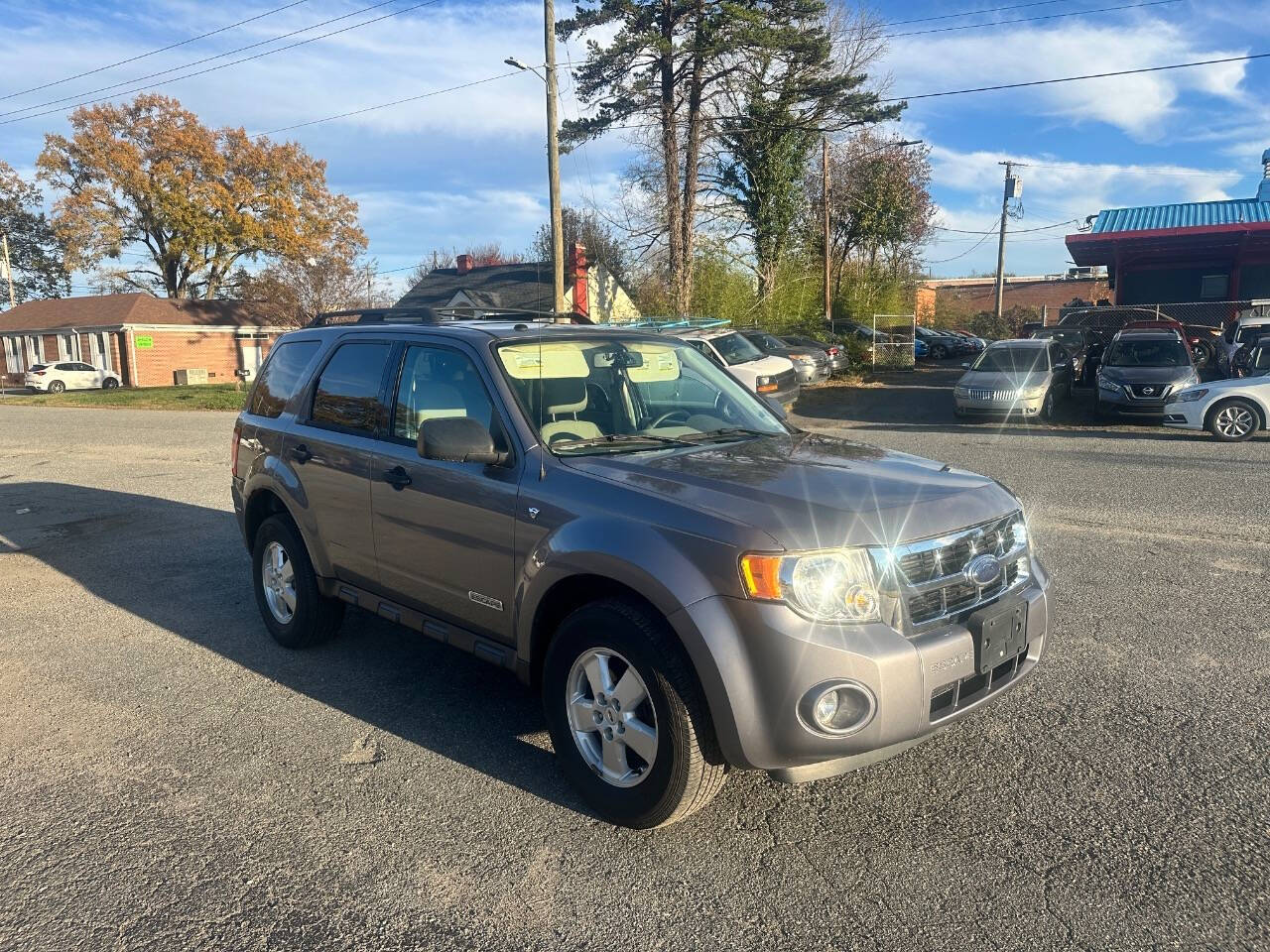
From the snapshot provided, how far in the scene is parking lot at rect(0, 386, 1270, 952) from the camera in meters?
2.89

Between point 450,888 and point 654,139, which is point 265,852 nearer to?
point 450,888

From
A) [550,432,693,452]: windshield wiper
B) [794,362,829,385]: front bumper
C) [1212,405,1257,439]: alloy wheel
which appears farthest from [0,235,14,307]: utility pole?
[550,432,693,452]: windshield wiper

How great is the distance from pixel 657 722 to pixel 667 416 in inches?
66.1

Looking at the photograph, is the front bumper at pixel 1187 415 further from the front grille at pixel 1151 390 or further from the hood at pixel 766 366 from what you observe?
the hood at pixel 766 366

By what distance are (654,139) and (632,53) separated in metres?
2.85

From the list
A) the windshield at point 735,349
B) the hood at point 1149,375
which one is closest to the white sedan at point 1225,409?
the hood at point 1149,375

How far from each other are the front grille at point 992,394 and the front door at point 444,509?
14.3m

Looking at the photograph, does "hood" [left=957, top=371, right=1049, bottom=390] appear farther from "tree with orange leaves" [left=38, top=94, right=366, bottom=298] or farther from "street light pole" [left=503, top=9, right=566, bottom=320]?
"tree with orange leaves" [left=38, top=94, right=366, bottom=298]

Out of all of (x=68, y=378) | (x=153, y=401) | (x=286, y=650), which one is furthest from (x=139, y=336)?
(x=286, y=650)

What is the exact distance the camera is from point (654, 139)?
94.8 ft

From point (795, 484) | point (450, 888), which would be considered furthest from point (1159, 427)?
point (450, 888)

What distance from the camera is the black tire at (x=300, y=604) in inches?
205

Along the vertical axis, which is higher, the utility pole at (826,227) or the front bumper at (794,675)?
the utility pole at (826,227)

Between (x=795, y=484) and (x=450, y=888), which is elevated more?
(x=795, y=484)
